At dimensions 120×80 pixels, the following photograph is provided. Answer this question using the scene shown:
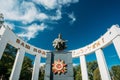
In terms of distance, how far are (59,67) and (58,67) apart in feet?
0.20

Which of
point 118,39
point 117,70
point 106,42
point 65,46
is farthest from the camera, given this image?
point 117,70

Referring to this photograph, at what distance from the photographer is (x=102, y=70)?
12.2 meters

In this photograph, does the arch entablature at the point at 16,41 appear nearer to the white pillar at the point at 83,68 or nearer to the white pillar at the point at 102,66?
the white pillar at the point at 83,68

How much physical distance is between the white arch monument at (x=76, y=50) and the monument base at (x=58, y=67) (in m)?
5.78

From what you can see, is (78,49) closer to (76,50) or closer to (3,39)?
(76,50)

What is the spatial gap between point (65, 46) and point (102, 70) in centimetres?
638

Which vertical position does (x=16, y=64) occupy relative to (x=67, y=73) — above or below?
above

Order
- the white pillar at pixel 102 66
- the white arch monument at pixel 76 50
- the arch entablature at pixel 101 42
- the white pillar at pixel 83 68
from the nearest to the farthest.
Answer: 1. the white arch monument at pixel 76 50
2. the arch entablature at pixel 101 42
3. the white pillar at pixel 102 66
4. the white pillar at pixel 83 68

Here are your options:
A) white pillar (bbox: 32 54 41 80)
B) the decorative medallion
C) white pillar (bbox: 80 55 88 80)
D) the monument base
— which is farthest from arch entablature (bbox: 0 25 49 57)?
the decorative medallion

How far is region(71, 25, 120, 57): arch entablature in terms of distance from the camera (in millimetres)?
11320

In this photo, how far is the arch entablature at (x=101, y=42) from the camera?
1132 centimetres

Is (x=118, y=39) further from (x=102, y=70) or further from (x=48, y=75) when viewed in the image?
(x=48, y=75)

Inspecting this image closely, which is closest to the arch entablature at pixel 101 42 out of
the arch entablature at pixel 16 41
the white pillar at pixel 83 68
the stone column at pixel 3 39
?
the white pillar at pixel 83 68

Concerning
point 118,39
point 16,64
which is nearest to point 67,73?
point 118,39
